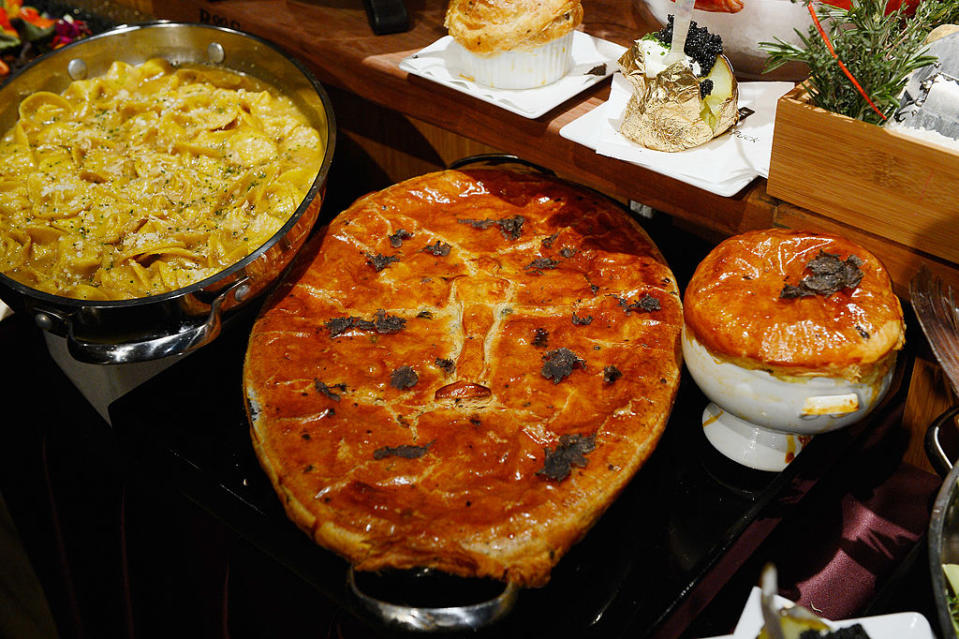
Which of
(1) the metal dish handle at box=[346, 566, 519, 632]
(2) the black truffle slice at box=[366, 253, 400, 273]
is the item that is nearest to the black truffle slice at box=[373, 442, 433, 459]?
(1) the metal dish handle at box=[346, 566, 519, 632]

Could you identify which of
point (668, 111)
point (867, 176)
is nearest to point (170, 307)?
point (668, 111)

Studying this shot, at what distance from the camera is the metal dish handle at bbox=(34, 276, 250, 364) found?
1.59m

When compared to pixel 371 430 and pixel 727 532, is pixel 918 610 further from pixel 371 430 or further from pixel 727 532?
pixel 371 430

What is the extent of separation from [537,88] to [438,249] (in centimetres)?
45

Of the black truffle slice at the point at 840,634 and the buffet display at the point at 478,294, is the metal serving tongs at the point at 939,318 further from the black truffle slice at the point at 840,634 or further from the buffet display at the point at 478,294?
the black truffle slice at the point at 840,634

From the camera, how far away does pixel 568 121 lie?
5.98 ft

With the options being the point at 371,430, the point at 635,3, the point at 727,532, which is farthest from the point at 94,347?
the point at 635,3

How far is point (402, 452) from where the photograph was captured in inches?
55.5

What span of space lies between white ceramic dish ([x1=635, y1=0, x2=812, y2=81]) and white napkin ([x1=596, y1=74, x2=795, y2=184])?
0.28 ft

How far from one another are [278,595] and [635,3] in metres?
1.64

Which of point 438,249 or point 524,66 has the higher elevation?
point 524,66

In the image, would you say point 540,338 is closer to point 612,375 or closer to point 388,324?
point 612,375

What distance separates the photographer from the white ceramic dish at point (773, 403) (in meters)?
1.30

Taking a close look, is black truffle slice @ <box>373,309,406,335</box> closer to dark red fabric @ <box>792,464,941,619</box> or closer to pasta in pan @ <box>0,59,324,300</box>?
pasta in pan @ <box>0,59,324,300</box>
